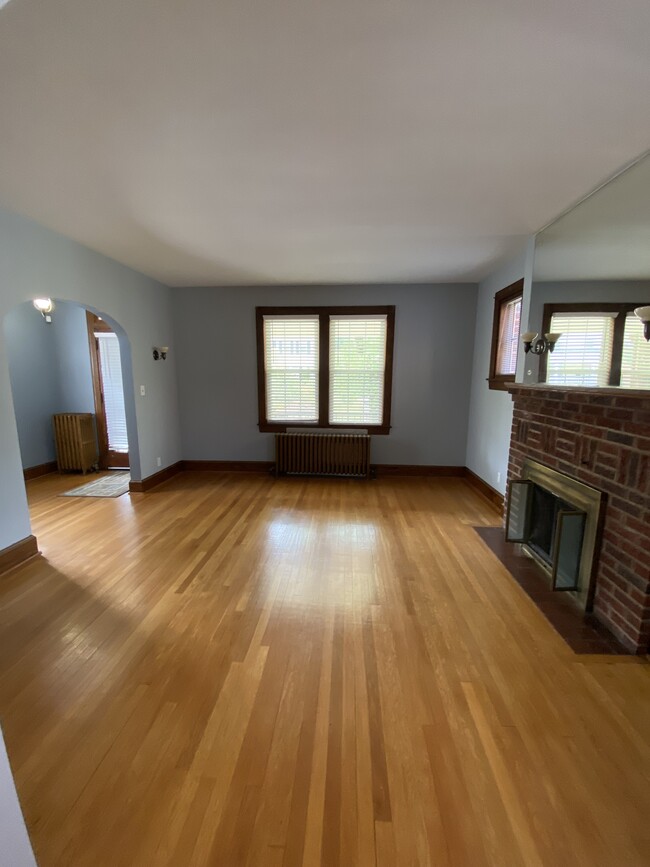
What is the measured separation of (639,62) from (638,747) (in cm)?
271

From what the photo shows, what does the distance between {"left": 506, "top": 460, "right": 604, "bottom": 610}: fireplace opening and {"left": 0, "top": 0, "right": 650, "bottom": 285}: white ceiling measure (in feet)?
6.58

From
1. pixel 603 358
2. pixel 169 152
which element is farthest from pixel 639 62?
pixel 169 152

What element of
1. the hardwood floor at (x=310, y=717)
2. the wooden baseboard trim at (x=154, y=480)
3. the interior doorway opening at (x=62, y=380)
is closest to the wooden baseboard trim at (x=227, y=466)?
the wooden baseboard trim at (x=154, y=480)

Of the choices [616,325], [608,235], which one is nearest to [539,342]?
[616,325]

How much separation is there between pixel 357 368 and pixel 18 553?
4.15 meters

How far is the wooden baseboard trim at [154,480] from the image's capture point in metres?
4.49

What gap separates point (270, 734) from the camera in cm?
146

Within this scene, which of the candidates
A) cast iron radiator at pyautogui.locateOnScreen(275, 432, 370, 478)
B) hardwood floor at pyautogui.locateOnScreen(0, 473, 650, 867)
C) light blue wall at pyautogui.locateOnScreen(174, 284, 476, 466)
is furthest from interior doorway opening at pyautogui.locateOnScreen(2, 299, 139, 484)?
hardwood floor at pyautogui.locateOnScreen(0, 473, 650, 867)

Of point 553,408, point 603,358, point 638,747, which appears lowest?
point 638,747

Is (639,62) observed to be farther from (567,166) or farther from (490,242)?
(490,242)

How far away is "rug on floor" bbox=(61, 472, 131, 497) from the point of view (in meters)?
4.44

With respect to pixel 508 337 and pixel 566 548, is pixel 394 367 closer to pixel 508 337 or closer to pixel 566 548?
pixel 508 337

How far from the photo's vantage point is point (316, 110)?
61.9 inches

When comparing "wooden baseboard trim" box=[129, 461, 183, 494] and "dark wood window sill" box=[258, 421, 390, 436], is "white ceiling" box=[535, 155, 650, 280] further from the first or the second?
"wooden baseboard trim" box=[129, 461, 183, 494]
